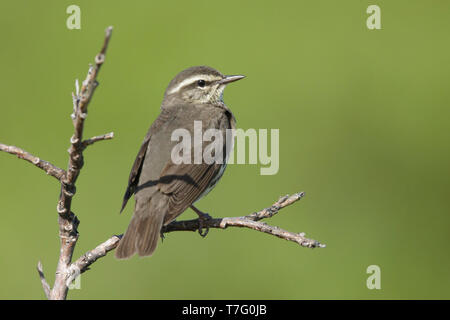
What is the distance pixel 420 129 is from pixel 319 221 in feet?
9.39

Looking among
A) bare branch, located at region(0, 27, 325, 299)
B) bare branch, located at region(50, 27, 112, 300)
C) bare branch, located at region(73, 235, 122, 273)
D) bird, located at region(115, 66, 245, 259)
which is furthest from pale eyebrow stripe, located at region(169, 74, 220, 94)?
bare branch, located at region(50, 27, 112, 300)

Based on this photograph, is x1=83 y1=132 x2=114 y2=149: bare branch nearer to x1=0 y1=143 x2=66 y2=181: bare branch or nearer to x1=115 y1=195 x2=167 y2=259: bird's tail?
x1=0 y1=143 x2=66 y2=181: bare branch

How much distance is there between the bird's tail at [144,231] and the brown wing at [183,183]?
0.10m

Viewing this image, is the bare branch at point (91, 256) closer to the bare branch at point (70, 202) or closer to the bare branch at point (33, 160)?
the bare branch at point (70, 202)

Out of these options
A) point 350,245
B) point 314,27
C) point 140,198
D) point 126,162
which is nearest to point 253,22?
point 314,27

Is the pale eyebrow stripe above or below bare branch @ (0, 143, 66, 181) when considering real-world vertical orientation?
above

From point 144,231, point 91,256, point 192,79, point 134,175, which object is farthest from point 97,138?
point 192,79

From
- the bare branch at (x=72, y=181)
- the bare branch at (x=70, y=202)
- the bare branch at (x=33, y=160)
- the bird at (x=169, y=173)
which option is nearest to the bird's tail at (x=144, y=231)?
the bird at (x=169, y=173)

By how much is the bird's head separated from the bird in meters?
0.01

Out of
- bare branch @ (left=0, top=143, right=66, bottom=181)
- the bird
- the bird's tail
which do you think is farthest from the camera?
the bird

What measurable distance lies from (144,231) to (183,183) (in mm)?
580

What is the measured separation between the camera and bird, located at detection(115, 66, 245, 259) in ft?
18.6

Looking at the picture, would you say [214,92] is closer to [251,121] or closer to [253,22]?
[251,121]

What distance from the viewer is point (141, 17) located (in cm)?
1173
